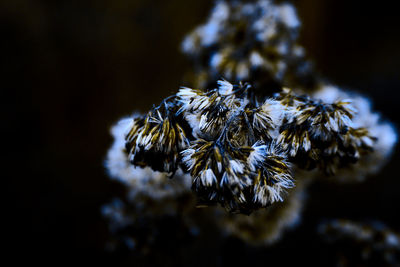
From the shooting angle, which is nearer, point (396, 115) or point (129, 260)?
point (129, 260)

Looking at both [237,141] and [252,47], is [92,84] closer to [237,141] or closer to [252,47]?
[252,47]

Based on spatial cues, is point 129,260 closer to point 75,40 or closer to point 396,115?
point 75,40

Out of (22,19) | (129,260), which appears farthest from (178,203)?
(22,19)

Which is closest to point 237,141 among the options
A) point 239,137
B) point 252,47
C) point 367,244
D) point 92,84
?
point 239,137

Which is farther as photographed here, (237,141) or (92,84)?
(92,84)

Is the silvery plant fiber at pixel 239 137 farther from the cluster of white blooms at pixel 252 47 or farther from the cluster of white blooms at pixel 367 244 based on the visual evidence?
the cluster of white blooms at pixel 367 244

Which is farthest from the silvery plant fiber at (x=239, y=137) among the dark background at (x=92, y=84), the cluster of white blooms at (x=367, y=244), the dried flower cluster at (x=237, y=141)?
the dark background at (x=92, y=84)
